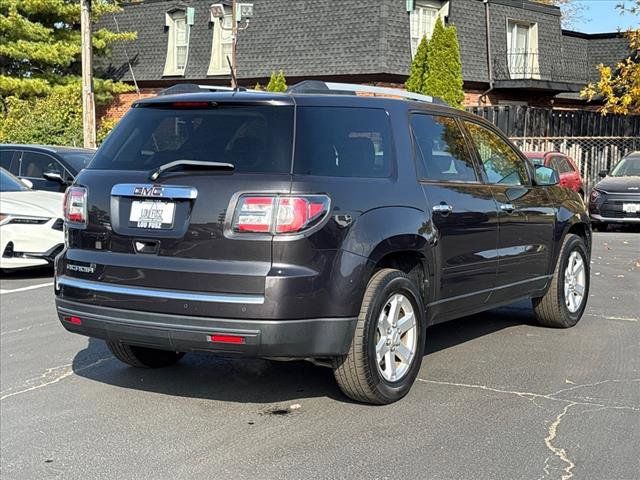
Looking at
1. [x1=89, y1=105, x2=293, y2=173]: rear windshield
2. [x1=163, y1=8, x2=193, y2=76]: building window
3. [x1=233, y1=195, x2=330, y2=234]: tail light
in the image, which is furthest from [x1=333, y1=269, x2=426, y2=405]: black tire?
[x1=163, y1=8, x2=193, y2=76]: building window

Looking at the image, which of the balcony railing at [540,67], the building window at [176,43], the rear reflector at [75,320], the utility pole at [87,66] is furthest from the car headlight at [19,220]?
the balcony railing at [540,67]

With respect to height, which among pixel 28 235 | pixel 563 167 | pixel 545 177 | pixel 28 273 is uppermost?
pixel 563 167

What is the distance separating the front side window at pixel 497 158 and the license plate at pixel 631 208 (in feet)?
38.2

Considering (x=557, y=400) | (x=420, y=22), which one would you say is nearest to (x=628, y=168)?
(x=420, y=22)

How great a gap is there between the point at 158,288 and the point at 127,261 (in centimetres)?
27

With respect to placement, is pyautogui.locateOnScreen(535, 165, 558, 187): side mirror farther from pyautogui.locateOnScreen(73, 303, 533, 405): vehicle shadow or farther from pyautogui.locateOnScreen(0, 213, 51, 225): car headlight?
pyautogui.locateOnScreen(0, 213, 51, 225): car headlight

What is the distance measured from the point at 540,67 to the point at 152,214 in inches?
1046

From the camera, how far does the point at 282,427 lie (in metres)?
5.04

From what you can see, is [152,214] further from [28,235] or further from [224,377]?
[28,235]

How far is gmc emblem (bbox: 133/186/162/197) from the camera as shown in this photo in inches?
195

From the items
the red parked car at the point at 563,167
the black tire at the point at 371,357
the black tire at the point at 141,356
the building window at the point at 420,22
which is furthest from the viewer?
the building window at the point at 420,22

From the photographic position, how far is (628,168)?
19.4 metres

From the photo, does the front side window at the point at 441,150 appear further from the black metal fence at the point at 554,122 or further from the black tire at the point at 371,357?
the black metal fence at the point at 554,122

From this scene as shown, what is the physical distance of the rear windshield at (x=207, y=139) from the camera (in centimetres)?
496
